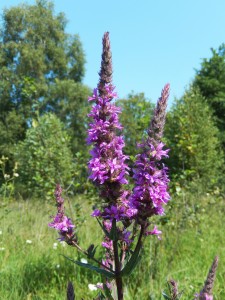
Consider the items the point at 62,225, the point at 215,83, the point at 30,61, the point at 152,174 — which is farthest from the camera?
the point at 30,61

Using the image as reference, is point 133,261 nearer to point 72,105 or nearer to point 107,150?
point 107,150

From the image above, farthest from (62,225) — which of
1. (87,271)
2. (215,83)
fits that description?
(215,83)

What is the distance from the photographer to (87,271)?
426 cm

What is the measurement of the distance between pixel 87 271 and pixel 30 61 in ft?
94.6

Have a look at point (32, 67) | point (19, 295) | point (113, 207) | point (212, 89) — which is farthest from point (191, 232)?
point (32, 67)

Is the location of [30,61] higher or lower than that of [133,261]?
higher

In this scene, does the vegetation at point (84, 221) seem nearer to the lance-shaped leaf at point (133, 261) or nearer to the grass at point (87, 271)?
the grass at point (87, 271)

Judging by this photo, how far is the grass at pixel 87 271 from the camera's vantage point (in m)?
3.74

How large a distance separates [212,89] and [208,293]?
27395 millimetres

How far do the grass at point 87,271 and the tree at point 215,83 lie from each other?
21652mm

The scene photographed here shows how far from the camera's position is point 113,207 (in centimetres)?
179

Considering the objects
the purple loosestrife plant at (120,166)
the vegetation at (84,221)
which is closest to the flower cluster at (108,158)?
the purple loosestrife plant at (120,166)

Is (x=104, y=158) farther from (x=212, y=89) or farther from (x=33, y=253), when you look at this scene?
(x=212, y=89)

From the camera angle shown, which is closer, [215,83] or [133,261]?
[133,261]
